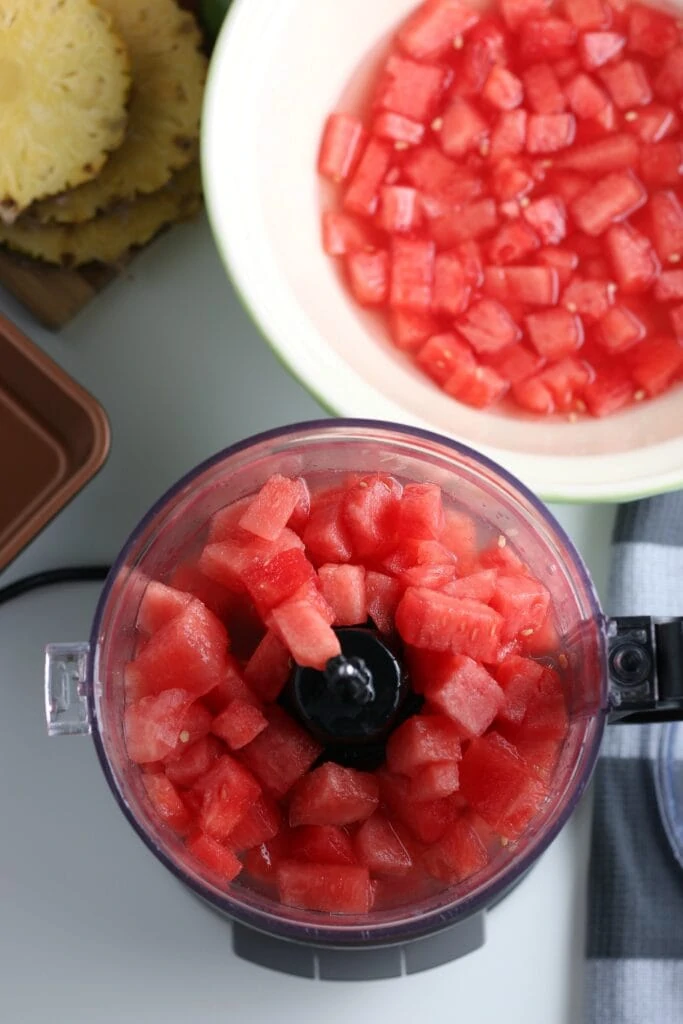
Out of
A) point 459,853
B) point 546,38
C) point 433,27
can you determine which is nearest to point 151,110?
point 433,27

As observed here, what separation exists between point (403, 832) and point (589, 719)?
0.52 feet

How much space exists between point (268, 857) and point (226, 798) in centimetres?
7

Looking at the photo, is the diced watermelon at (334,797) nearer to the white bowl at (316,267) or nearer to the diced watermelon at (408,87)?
the white bowl at (316,267)

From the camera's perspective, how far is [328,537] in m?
0.78

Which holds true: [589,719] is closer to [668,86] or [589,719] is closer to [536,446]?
[536,446]

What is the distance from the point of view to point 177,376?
1.07 metres

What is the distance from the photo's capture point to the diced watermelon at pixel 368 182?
105 cm

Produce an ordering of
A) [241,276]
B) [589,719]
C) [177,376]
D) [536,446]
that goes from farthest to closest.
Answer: [177,376]
[536,446]
[241,276]
[589,719]

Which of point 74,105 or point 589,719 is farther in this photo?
point 74,105

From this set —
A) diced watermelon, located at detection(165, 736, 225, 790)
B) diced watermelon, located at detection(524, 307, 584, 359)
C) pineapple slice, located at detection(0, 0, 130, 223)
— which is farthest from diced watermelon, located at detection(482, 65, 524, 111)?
diced watermelon, located at detection(165, 736, 225, 790)

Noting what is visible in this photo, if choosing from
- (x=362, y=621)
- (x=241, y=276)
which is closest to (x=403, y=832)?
(x=362, y=621)

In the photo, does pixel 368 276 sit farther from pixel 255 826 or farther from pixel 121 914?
pixel 121 914

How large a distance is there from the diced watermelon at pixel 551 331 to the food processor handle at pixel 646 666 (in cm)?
39

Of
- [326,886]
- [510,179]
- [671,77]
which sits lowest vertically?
[326,886]
